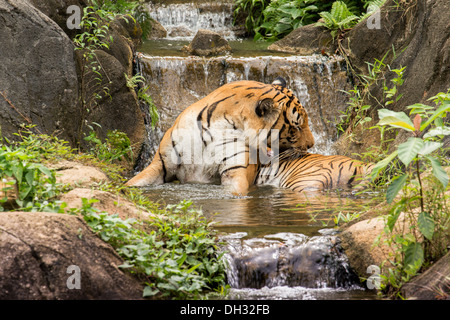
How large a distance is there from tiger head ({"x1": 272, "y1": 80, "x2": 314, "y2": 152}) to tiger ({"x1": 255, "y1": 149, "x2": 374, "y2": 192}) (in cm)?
11

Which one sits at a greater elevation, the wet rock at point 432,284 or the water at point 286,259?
the wet rock at point 432,284

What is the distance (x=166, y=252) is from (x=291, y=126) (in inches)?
136

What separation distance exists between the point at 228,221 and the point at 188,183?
1.79 metres

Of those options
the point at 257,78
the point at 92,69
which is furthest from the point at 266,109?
the point at 257,78

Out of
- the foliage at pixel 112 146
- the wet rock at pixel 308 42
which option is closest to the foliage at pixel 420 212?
the foliage at pixel 112 146

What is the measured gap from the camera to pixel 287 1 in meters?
12.6

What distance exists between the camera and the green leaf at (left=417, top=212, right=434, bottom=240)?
3.34 m

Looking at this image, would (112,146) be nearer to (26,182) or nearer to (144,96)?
(144,96)

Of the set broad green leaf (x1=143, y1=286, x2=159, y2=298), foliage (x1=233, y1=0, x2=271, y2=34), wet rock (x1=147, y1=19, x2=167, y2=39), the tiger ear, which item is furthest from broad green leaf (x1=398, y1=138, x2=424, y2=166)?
foliage (x1=233, y1=0, x2=271, y2=34)

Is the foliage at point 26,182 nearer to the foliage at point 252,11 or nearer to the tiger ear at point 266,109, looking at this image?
the tiger ear at point 266,109

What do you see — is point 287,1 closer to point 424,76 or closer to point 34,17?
point 424,76

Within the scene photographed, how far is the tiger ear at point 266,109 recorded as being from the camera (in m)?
6.38

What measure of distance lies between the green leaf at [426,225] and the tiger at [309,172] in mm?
2913
